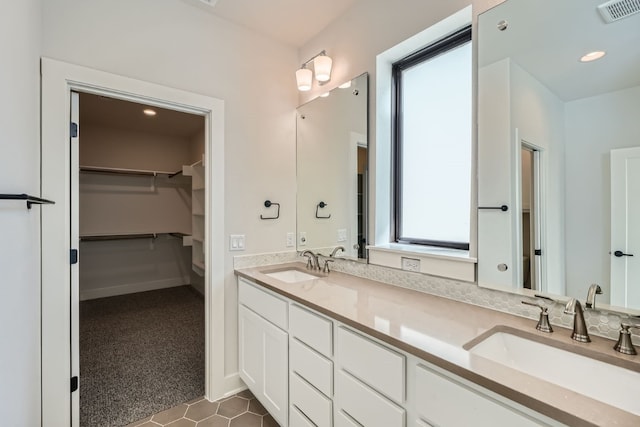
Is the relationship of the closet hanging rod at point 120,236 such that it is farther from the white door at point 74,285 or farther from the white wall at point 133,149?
the white door at point 74,285

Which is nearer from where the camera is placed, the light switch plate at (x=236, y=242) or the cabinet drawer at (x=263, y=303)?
the cabinet drawer at (x=263, y=303)

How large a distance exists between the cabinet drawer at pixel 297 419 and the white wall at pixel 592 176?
1.34m

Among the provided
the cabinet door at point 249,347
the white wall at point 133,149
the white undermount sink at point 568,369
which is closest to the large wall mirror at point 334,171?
the cabinet door at point 249,347

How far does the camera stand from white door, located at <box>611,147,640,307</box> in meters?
0.95

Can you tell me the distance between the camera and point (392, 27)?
1729 millimetres

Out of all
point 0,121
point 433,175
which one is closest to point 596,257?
point 433,175

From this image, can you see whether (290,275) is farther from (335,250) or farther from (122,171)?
(122,171)

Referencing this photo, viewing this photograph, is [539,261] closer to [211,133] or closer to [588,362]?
[588,362]

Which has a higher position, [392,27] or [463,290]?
[392,27]

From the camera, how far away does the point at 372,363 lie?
108cm

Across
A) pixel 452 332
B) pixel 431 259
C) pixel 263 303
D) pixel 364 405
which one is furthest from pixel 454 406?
pixel 263 303

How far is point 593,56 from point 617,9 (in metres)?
0.15

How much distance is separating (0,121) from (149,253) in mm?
4470

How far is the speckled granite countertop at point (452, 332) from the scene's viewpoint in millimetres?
648
